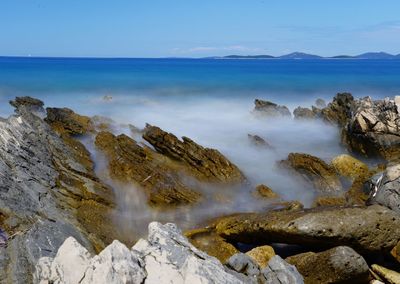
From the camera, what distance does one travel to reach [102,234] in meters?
11.8

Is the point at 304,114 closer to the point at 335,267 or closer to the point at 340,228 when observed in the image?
the point at 340,228

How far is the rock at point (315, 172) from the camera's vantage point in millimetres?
16469

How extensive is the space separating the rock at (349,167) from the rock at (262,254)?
274 inches

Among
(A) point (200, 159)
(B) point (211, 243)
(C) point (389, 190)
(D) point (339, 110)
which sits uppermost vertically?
(D) point (339, 110)

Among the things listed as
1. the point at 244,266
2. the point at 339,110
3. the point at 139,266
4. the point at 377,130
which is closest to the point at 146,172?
the point at 244,266

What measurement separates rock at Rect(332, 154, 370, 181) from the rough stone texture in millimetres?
8653

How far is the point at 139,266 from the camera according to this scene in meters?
7.39

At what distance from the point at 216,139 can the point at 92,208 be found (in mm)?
12916

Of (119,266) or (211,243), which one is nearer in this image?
(119,266)

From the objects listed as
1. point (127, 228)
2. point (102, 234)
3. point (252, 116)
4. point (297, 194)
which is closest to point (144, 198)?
point (127, 228)

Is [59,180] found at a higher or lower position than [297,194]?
higher

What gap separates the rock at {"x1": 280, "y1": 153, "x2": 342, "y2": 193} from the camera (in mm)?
16469

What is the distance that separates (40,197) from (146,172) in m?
4.17

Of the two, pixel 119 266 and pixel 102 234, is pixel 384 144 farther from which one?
pixel 119 266
